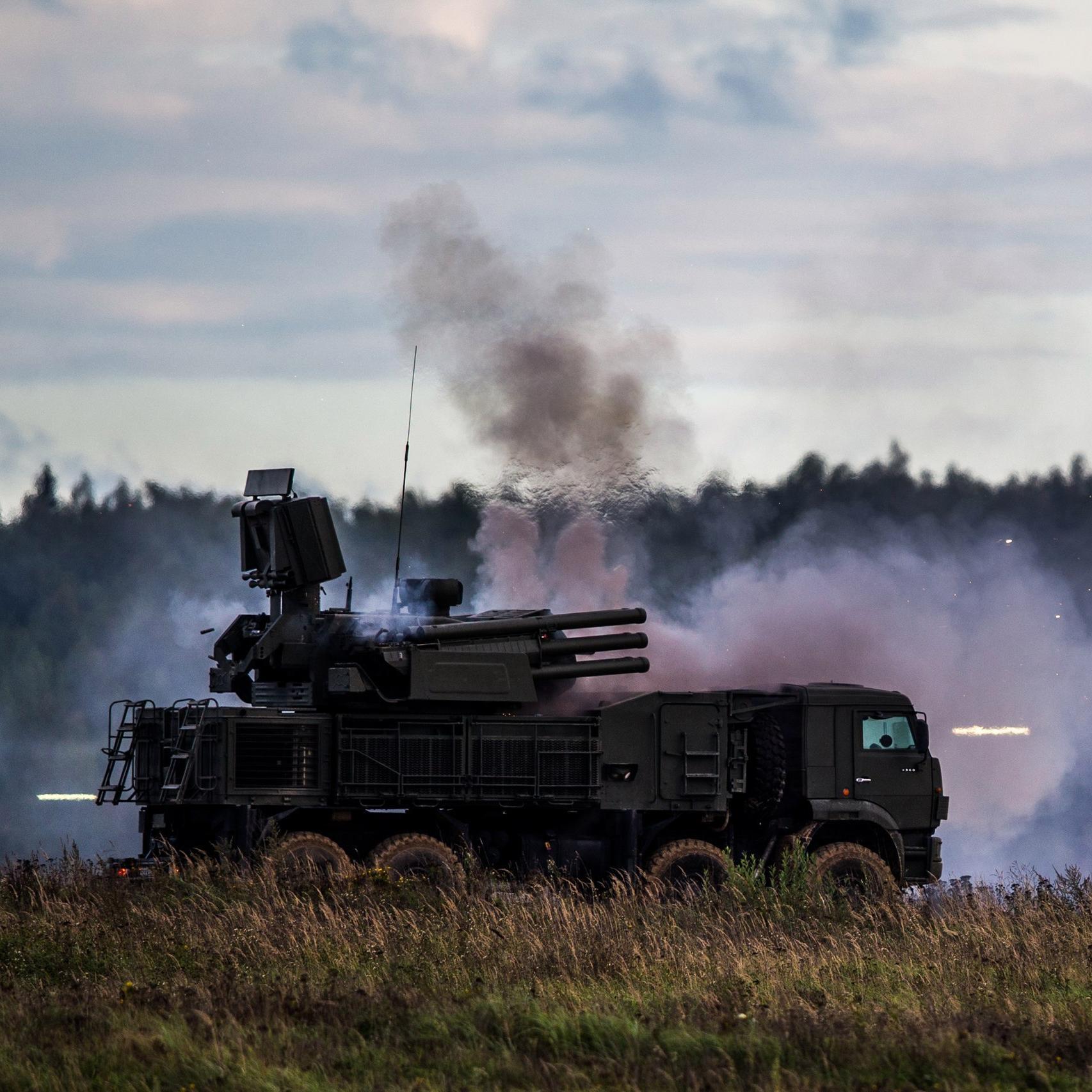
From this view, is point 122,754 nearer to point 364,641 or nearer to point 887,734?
point 364,641

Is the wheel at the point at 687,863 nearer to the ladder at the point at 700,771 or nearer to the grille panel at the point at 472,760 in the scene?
the ladder at the point at 700,771

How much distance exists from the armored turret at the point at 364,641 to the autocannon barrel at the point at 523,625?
17mm

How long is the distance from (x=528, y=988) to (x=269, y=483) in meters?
11.8

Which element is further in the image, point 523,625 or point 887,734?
point 887,734

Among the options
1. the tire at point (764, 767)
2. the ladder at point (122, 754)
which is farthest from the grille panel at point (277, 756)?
the tire at point (764, 767)

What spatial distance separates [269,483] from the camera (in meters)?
26.4

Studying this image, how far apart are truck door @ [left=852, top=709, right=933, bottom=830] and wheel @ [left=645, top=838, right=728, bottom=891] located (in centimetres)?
216

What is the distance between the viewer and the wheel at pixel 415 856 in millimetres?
23984

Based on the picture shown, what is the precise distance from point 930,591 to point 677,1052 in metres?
26.0

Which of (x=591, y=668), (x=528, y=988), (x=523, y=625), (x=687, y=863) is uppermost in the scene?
(x=523, y=625)

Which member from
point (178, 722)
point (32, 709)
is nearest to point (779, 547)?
point (178, 722)

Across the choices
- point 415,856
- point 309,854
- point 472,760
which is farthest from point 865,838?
point 309,854

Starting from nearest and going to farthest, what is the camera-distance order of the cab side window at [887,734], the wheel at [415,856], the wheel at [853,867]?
1. the wheel at [415,856]
2. the wheel at [853,867]
3. the cab side window at [887,734]

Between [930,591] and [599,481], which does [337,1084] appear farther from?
[930,591]
